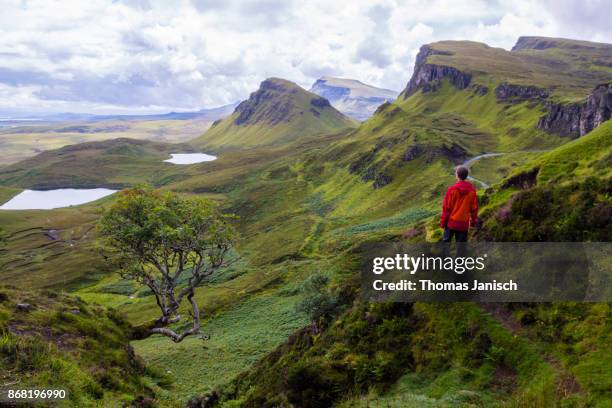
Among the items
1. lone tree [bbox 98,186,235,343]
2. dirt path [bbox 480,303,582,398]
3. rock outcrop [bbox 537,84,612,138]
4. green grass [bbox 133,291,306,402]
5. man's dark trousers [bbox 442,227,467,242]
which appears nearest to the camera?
dirt path [bbox 480,303,582,398]

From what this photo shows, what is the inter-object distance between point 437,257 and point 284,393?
10.1m

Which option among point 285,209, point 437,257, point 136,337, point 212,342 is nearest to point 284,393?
point 437,257

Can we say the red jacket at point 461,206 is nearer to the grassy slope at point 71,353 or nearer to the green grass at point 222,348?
the grassy slope at point 71,353

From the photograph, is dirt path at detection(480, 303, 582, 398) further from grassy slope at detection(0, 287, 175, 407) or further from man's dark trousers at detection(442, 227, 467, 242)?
grassy slope at detection(0, 287, 175, 407)

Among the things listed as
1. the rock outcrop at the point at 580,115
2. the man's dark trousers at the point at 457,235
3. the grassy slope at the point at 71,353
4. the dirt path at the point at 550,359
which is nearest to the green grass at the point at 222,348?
the grassy slope at the point at 71,353

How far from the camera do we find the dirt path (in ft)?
39.0

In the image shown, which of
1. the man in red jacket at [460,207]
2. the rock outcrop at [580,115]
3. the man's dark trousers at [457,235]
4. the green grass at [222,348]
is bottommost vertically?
the green grass at [222,348]

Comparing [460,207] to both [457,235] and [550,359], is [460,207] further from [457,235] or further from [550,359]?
[550,359]

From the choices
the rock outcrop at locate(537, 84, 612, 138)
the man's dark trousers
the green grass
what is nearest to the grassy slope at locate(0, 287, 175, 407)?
the green grass

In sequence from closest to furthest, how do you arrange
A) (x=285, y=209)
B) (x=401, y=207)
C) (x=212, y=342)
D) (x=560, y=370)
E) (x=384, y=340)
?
1. (x=560, y=370)
2. (x=384, y=340)
3. (x=212, y=342)
4. (x=401, y=207)
5. (x=285, y=209)

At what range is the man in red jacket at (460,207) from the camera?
16.4 m

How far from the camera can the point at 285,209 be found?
158375 millimetres

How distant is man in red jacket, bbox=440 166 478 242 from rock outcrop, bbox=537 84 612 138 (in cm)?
14892

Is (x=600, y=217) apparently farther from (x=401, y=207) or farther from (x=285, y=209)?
(x=285, y=209)
